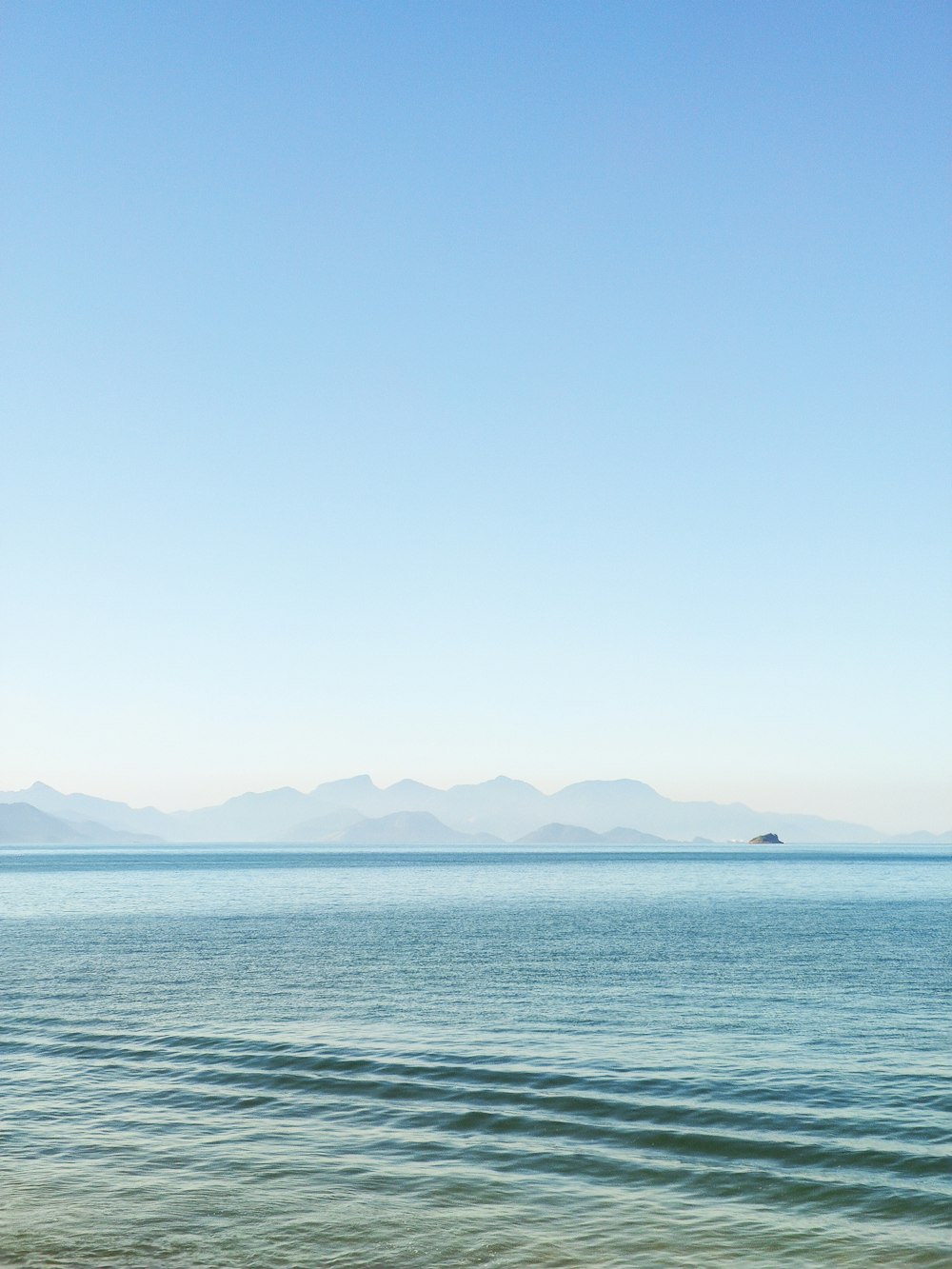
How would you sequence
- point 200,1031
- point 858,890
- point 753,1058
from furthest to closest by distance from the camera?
point 858,890 < point 200,1031 < point 753,1058

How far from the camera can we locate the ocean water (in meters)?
21.3

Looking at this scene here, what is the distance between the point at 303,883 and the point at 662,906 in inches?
3464

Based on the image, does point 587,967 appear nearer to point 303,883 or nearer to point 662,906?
point 662,906

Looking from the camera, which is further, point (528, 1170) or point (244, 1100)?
point (244, 1100)

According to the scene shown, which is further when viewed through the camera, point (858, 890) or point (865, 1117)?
point (858, 890)

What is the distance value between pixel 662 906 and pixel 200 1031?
290 ft

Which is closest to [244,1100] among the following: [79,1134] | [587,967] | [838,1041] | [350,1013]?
[79,1134]

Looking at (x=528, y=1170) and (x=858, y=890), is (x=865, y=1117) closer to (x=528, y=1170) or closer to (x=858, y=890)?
(x=528, y=1170)

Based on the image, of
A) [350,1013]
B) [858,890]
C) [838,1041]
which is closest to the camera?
[838,1041]

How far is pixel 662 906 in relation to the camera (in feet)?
Answer: 402

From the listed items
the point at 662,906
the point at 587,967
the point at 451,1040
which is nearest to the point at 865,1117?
the point at 451,1040

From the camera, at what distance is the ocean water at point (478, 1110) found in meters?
21.3

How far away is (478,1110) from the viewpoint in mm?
30047

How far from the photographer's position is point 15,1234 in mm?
21297
